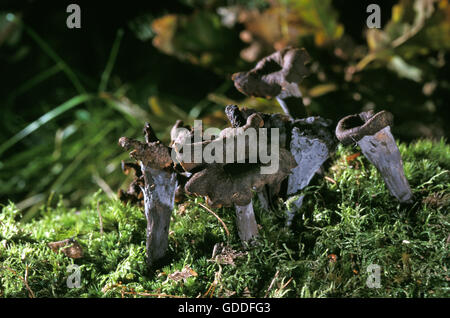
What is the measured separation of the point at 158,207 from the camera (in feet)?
3.56

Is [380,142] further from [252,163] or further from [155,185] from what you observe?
[155,185]

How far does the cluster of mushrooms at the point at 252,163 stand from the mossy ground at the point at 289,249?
0.06 metres

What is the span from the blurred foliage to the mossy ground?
0.57 metres

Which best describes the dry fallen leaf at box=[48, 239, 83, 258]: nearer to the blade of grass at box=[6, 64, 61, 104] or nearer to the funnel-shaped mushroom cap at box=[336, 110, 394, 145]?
the funnel-shaped mushroom cap at box=[336, 110, 394, 145]

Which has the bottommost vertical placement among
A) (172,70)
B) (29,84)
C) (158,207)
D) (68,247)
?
(68,247)

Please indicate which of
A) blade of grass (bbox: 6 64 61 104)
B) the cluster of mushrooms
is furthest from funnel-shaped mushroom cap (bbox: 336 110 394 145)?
blade of grass (bbox: 6 64 61 104)

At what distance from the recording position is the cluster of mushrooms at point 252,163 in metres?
0.94

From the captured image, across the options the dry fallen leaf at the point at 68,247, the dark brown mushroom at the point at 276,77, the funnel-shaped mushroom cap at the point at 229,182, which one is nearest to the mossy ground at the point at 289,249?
the dry fallen leaf at the point at 68,247

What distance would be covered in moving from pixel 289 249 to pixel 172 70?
2056 millimetres

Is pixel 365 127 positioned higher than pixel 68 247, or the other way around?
pixel 365 127

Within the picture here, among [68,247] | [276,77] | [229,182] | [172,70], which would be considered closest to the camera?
[229,182]

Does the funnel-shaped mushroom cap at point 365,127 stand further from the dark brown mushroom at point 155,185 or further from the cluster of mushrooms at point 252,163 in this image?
the dark brown mushroom at point 155,185

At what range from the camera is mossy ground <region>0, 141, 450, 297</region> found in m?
1.00

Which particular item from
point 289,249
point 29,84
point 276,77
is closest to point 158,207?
point 289,249
